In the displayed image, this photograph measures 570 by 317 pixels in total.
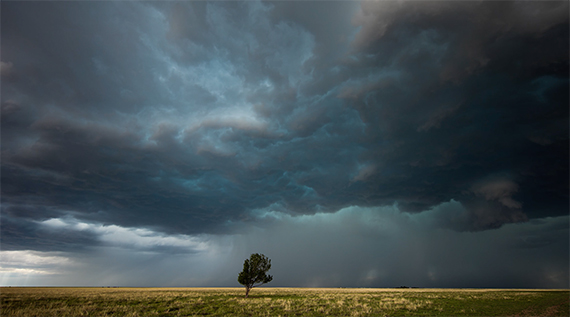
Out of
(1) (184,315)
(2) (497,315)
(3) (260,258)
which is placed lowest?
(2) (497,315)

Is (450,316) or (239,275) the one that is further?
(239,275)

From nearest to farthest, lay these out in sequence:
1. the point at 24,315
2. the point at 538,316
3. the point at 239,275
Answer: the point at 24,315, the point at 538,316, the point at 239,275

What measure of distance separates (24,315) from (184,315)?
14046mm

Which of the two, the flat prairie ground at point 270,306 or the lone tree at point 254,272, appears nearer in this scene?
the flat prairie ground at point 270,306

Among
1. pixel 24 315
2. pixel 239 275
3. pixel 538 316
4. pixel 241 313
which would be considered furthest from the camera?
pixel 239 275

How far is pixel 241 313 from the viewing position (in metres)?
27.2

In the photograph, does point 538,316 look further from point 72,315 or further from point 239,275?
point 72,315

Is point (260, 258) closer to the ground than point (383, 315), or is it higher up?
higher up

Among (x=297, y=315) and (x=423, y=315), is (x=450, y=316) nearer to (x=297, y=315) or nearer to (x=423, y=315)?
(x=423, y=315)

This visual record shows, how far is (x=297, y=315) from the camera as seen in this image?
26031mm

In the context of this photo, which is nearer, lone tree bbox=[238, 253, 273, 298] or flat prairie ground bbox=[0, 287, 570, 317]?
flat prairie ground bbox=[0, 287, 570, 317]

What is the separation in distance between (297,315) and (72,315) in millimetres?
21316

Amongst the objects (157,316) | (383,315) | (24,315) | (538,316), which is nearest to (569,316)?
(538,316)

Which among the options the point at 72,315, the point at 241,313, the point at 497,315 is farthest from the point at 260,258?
the point at 497,315
